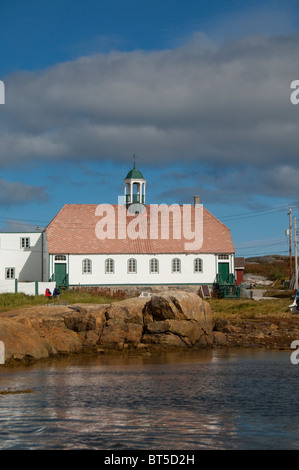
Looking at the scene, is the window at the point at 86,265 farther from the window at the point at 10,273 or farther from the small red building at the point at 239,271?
the small red building at the point at 239,271

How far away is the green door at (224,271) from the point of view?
5242 centimetres

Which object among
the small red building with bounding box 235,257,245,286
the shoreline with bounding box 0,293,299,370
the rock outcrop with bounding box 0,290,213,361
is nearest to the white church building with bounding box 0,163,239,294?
the small red building with bounding box 235,257,245,286

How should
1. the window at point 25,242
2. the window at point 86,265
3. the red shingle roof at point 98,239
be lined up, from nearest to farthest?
the window at point 86,265, the red shingle roof at point 98,239, the window at point 25,242

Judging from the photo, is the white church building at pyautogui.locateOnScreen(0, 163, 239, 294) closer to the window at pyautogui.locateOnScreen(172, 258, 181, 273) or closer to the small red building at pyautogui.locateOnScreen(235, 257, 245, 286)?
the window at pyautogui.locateOnScreen(172, 258, 181, 273)

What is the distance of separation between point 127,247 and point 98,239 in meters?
2.58

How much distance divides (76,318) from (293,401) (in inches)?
555

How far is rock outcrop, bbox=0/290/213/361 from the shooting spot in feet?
85.7

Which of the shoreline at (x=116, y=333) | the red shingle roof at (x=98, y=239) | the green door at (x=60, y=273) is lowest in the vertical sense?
the shoreline at (x=116, y=333)

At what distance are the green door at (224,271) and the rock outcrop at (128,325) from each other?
23319mm

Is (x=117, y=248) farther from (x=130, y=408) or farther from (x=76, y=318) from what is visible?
(x=130, y=408)

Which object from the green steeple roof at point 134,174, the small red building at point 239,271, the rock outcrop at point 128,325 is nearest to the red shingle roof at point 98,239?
the green steeple roof at point 134,174

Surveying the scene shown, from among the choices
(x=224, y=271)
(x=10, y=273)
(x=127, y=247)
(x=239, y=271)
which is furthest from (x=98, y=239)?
(x=239, y=271)

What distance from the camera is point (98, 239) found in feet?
171
